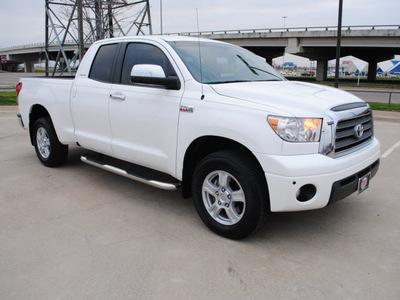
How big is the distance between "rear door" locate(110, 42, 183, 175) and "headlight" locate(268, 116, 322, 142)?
1085mm

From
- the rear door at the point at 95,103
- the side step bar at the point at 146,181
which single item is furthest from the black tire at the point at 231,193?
the rear door at the point at 95,103

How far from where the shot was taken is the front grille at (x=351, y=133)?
3.28m

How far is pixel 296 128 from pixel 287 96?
1.23 ft

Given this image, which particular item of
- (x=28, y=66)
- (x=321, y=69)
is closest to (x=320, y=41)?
(x=321, y=69)

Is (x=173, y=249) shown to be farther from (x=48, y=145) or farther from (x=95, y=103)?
(x=48, y=145)

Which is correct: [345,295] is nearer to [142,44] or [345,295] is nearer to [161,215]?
[161,215]

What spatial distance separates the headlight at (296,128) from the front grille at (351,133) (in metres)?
0.27

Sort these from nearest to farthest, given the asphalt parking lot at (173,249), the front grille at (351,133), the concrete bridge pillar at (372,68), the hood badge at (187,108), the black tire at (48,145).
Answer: the asphalt parking lot at (173,249), the front grille at (351,133), the hood badge at (187,108), the black tire at (48,145), the concrete bridge pillar at (372,68)

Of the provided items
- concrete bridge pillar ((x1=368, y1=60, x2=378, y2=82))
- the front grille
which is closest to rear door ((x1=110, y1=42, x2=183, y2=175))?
the front grille

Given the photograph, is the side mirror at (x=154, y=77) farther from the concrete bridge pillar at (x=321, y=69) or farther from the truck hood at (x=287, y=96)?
the concrete bridge pillar at (x=321, y=69)

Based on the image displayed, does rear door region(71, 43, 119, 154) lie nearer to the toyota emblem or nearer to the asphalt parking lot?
the asphalt parking lot

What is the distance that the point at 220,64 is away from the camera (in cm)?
411

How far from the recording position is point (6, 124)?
10.2 meters

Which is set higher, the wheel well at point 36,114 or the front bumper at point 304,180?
the wheel well at point 36,114
